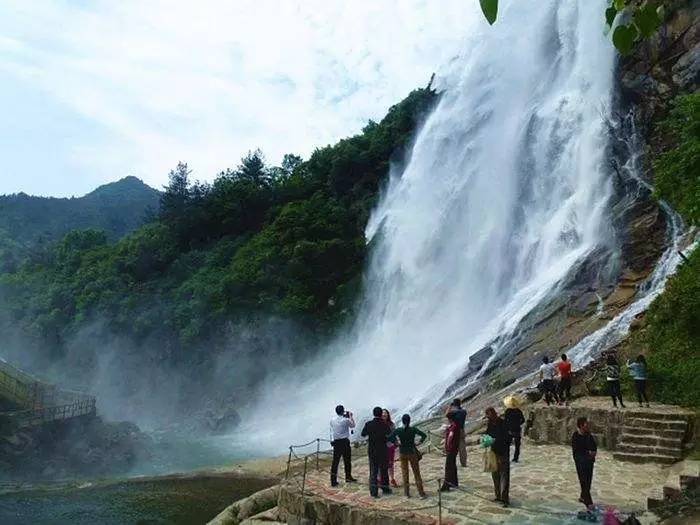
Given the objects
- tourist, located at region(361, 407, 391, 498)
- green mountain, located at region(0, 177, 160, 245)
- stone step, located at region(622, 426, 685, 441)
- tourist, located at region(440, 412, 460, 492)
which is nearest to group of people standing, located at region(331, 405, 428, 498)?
tourist, located at region(361, 407, 391, 498)

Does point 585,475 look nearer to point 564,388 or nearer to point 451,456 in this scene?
point 451,456

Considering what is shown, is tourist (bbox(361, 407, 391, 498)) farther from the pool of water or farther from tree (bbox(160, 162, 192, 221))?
tree (bbox(160, 162, 192, 221))

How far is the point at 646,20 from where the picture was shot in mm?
2729

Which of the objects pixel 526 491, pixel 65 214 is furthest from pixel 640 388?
pixel 65 214

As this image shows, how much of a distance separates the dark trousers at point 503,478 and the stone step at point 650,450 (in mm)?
4353

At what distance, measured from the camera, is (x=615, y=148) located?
25.3 meters

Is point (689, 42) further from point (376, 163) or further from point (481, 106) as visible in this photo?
point (376, 163)

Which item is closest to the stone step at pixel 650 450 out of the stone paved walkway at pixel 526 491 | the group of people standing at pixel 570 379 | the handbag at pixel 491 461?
the stone paved walkway at pixel 526 491

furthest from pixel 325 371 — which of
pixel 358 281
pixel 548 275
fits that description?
pixel 548 275

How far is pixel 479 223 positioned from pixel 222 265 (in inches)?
933

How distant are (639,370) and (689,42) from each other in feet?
59.1

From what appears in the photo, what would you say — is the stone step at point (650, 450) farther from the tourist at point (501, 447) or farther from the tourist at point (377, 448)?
the tourist at point (377, 448)

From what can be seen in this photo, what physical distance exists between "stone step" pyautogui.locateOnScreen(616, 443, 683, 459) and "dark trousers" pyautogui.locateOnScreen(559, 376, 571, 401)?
214 centimetres

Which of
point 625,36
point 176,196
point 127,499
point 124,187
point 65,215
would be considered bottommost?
point 127,499
